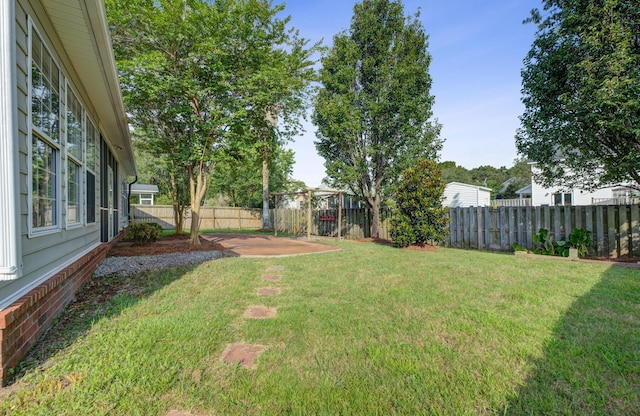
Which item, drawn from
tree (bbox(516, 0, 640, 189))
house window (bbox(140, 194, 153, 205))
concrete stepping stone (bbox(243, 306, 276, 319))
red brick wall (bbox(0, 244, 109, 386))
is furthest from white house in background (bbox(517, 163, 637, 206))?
house window (bbox(140, 194, 153, 205))

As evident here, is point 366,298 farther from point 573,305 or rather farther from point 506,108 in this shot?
point 506,108

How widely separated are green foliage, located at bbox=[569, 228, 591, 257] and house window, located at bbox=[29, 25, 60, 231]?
9853 mm

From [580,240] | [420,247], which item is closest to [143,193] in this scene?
[420,247]

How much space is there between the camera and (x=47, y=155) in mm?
3152

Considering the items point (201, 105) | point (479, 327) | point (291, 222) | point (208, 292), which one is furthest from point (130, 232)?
point (291, 222)

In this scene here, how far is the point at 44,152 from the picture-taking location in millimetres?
3055

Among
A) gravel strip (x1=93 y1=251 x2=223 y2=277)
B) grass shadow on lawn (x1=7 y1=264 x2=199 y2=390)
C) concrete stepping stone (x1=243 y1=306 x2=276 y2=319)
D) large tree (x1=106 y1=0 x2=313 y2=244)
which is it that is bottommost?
concrete stepping stone (x1=243 y1=306 x2=276 y2=319)

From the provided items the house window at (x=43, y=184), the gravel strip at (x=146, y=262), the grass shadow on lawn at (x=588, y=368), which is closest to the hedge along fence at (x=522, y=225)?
the grass shadow on lawn at (x=588, y=368)

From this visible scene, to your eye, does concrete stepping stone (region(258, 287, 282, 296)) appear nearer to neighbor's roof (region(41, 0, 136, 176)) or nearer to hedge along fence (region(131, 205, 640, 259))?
neighbor's roof (region(41, 0, 136, 176))

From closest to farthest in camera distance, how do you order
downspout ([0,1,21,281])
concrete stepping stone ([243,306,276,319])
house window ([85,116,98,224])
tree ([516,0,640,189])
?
downspout ([0,1,21,281]) → concrete stepping stone ([243,306,276,319]) → house window ([85,116,98,224]) → tree ([516,0,640,189])

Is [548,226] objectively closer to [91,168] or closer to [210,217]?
[91,168]

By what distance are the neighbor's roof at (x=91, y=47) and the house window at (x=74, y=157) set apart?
422 mm

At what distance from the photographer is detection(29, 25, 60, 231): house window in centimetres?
268

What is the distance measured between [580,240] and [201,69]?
401 inches
